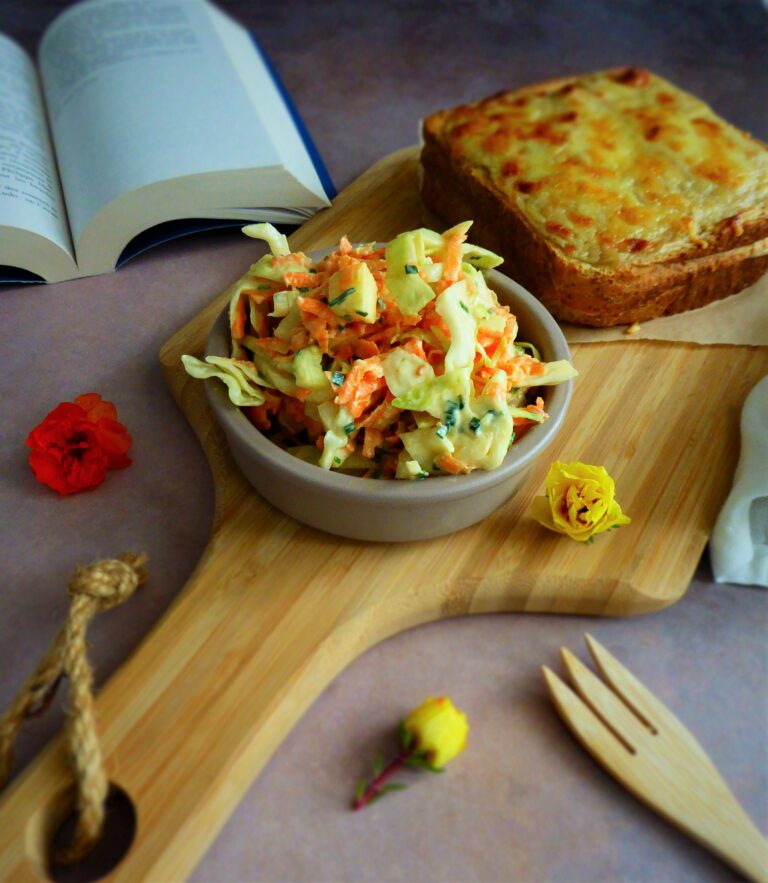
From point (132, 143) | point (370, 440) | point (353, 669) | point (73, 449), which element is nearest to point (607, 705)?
point (353, 669)

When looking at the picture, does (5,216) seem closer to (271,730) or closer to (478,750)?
(271,730)

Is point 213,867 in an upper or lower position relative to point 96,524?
lower

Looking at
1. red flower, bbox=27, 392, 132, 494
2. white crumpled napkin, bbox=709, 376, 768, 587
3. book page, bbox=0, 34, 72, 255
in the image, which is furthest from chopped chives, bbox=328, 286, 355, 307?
book page, bbox=0, 34, 72, 255

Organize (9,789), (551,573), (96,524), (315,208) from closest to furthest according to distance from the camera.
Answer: (9,789) → (551,573) → (96,524) → (315,208)

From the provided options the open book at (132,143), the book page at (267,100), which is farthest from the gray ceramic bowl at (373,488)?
the book page at (267,100)

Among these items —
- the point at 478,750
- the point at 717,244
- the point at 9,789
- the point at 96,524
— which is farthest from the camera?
the point at 717,244

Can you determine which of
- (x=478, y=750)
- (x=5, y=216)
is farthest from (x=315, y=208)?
(x=478, y=750)

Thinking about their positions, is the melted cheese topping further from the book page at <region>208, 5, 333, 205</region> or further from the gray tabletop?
the gray tabletop
